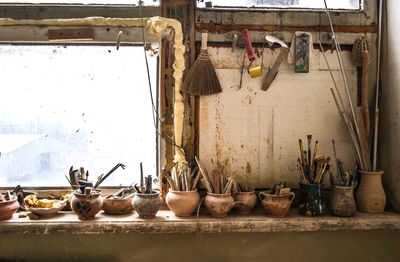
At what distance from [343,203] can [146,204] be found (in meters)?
1.51

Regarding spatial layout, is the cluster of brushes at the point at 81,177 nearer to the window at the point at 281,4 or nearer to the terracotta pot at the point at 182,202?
the terracotta pot at the point at 182,202

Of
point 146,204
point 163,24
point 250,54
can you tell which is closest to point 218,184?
point 146,204

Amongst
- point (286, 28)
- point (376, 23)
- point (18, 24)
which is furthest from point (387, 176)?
point (18, 24)

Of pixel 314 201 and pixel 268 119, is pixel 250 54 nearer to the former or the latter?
pixel 268 119

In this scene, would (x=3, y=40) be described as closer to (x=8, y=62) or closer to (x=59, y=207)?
(x=8, y=62)

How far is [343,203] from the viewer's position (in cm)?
286

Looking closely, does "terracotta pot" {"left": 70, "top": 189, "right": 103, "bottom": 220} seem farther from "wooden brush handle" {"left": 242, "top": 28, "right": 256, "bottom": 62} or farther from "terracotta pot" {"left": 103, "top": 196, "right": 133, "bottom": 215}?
"wooden brush handle" {"left": 242, "top": 28, "right": 256, "bottom": 62}

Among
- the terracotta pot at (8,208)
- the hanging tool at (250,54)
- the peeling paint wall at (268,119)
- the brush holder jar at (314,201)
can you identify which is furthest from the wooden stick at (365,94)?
the terracotta pot at (8,208)

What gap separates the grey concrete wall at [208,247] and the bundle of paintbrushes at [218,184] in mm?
370

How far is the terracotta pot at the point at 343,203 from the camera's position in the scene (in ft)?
9.35

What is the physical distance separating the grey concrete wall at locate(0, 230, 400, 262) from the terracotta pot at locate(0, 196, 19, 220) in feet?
0.71

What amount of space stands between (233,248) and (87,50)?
2.05 m

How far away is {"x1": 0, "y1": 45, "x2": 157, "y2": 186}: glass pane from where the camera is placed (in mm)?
3158

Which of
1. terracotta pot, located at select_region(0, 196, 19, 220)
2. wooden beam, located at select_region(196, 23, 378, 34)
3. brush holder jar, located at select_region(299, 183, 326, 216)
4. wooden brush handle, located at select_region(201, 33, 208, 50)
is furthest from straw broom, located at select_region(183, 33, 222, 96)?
terracotta pot, located at select_region(0, 196, 19, 220)
